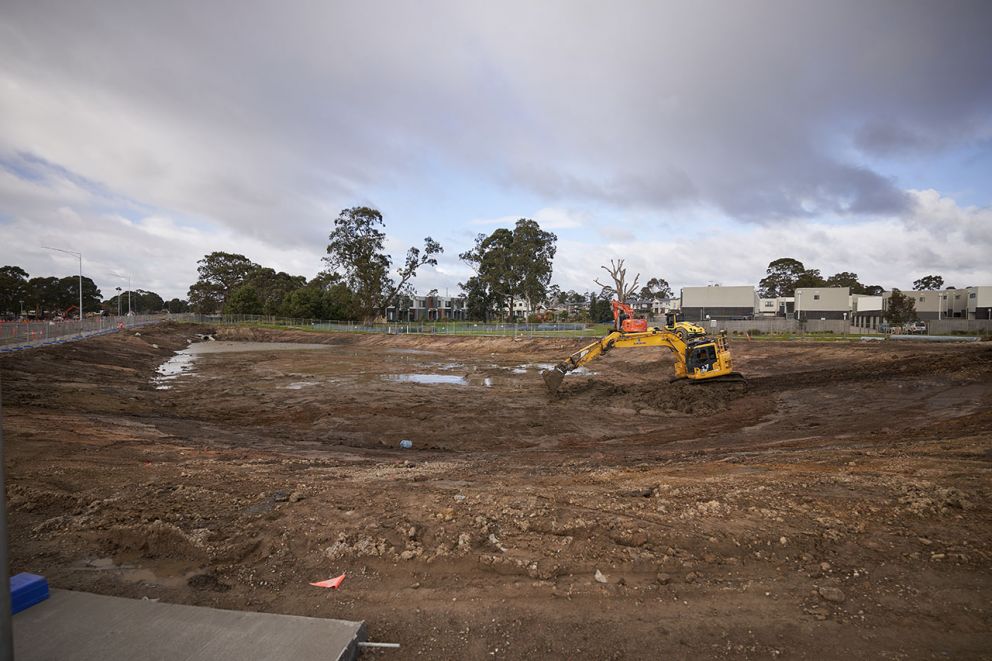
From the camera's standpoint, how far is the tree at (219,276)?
308 ft

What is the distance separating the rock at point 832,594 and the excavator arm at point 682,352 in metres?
14.4

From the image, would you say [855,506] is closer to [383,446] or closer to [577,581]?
[577,581]

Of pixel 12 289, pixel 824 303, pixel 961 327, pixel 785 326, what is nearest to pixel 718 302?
pixel 824 303

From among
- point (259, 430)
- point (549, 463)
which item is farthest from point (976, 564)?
point (259, 430)

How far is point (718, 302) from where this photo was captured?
6612cm

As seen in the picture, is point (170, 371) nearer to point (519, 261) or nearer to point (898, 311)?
point (519, 261)

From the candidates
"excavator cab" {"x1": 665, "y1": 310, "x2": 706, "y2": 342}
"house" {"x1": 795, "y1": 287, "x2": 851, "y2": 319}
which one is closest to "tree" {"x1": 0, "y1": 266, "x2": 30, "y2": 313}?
"excavator cab" {"x1": 665, "y1": 310, "x2": 706, "y2": 342}

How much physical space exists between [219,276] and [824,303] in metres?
102

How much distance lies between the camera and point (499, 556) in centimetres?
441

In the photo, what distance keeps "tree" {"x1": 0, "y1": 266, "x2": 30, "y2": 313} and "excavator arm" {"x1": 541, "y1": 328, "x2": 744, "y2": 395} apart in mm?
106820

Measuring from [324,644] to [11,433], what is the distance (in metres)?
9.49

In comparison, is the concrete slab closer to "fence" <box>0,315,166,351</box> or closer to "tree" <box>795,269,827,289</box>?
"fence" <box>0,315,166,351</box>

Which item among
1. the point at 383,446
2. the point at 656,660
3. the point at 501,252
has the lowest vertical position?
the point at 383,446

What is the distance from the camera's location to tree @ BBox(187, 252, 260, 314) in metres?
93.8
